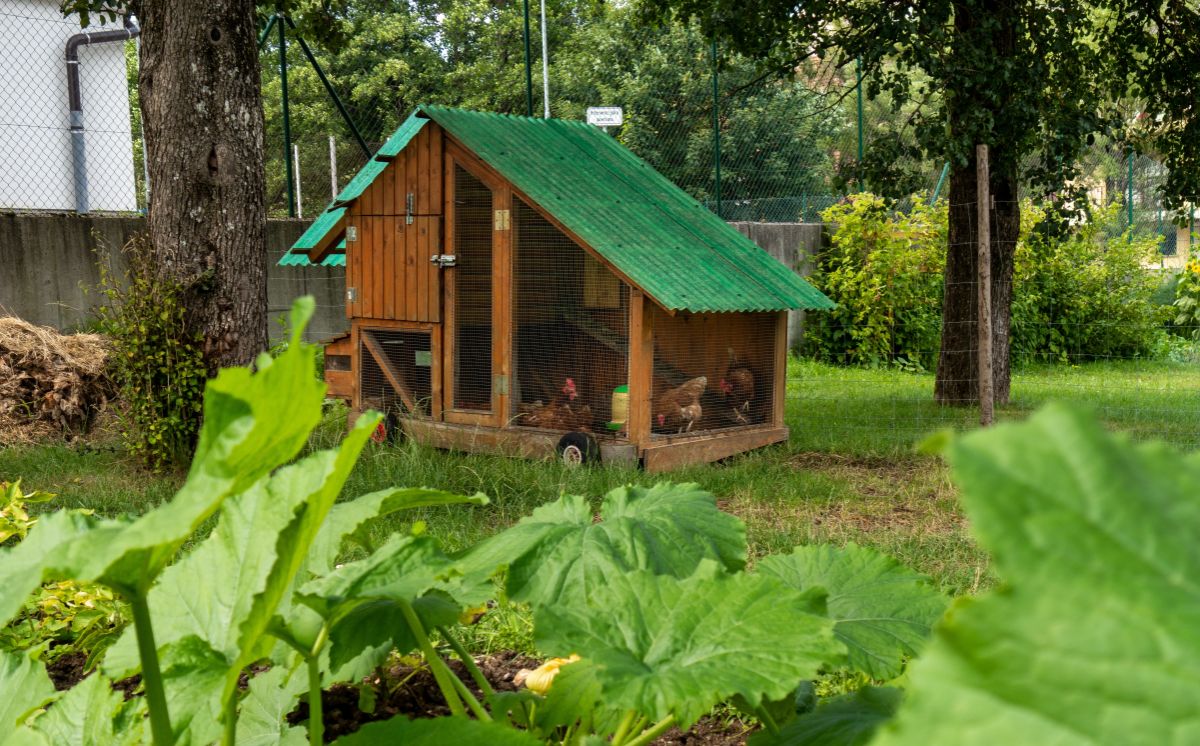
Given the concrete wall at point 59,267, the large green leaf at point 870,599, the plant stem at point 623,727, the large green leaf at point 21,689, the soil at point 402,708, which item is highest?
the concrete wall at point 59,267

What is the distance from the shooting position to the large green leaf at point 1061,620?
12.9 inches

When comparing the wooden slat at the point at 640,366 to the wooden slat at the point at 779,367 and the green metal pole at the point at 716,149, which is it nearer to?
the wooden slat at the point at 779,367

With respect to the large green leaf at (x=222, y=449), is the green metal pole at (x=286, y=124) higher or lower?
higher

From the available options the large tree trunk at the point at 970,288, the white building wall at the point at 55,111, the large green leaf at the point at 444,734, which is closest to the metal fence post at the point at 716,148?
the large tree trunk at the point at 970,288

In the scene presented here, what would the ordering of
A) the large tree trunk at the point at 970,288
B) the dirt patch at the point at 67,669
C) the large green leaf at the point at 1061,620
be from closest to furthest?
the large green leaf at the point at 1061,620, the dirt patch at the point at 67,669, the large tree trunk at the point at 970,288

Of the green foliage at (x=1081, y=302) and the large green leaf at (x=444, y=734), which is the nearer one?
the large green leaf at (x=444, y=734)

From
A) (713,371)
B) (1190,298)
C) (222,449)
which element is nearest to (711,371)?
(713,371)

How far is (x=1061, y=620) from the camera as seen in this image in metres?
0.33

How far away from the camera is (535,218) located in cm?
605

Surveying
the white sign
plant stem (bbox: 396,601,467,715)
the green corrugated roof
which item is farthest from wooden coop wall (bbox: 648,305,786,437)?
plant stem (bbox: 396,601,467,715)

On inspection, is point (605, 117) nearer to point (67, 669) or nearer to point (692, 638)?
point (67, 669)

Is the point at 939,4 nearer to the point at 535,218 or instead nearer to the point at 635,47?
the point at 535,218

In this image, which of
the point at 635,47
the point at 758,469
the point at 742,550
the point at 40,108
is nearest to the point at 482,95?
the point at 635,47

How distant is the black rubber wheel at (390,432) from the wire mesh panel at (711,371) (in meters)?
1.44
